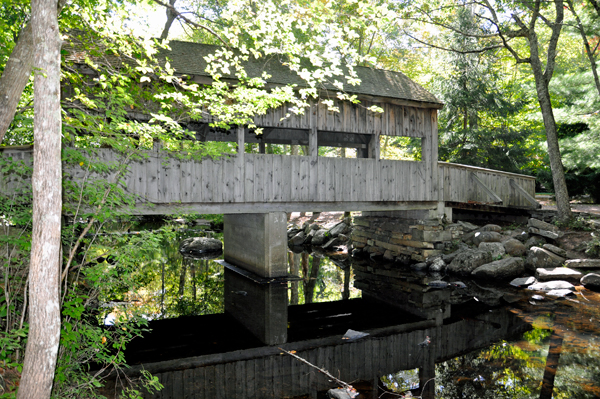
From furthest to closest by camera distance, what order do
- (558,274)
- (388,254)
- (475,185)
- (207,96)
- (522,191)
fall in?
(388,254), (522,191), (475,185), (558,274), (207,96)

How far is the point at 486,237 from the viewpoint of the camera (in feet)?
38.7

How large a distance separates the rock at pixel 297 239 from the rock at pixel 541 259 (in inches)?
383

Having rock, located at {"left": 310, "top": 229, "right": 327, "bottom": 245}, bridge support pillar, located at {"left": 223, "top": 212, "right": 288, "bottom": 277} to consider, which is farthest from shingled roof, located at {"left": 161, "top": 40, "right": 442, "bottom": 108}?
rock, located at {"left": 310, "top": 229, "right": 327, "bottom": 245}

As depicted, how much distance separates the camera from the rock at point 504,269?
400 inches

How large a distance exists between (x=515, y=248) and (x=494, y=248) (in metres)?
0.53

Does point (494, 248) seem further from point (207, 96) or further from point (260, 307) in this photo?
point (207, 96)

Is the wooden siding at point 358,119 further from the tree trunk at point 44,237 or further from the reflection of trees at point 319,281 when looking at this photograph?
the tree trunk at point 44,237

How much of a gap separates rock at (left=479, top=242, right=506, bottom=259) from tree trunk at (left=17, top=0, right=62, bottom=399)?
35.1ft

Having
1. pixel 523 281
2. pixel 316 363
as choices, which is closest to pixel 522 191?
pixel 523 281

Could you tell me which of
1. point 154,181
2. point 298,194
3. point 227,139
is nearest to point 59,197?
point 154,181

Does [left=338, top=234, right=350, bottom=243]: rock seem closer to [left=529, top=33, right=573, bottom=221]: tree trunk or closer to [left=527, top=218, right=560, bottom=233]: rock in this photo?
[left=527, top=218, right=560, bottom=233]: rock

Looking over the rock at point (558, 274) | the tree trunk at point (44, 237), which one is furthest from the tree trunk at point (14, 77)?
the rock at point (558, 274)

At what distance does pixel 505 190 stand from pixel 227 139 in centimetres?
914

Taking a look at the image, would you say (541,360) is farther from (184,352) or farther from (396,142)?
(396,142)
